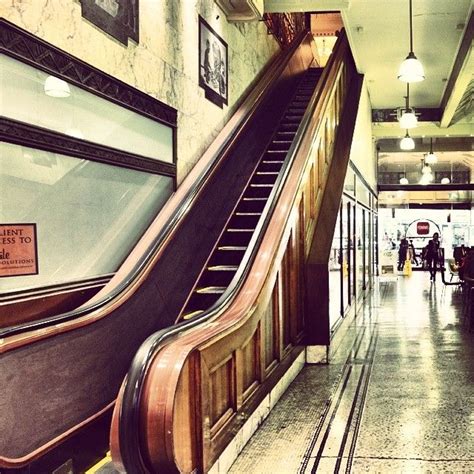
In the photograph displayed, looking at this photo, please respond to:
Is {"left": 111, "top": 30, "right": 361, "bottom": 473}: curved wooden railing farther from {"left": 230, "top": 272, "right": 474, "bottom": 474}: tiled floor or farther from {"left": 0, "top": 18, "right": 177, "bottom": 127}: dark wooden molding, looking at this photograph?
{"left": 0, "top": 18, "right": 177, "bottom": 127}: dark wooden molding

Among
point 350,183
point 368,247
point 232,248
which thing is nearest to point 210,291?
point 232,248

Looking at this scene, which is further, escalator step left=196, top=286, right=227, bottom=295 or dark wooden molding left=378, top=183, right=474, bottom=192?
dark wooden molding left=378, top=183, right=474, bottom=192

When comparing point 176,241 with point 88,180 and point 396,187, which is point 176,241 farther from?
point 396,187

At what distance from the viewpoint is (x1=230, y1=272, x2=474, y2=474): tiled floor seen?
340cm

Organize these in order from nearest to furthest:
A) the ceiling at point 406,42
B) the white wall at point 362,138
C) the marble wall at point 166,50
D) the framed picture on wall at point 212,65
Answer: the marble wall at point 166,50
the framed picture on wall at point 212,65
the ceiling at point 406,42
the white wall at point 362,138

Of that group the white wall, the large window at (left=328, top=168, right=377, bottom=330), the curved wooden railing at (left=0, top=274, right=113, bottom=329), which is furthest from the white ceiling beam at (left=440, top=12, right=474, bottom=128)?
the curved wooden railing at (left=0, top=274, right=113, bottom=329)

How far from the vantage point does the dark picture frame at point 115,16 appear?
4.37 metres

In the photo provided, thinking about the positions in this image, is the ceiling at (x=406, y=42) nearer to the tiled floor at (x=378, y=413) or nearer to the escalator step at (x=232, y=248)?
the escalator step at (x=232, y=248)

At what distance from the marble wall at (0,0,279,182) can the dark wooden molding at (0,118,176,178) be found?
0.59 m

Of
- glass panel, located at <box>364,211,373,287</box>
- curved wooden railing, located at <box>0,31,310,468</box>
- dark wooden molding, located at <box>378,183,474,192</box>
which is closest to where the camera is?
curved wooden railing, located at <box>0,31,310,468</box>

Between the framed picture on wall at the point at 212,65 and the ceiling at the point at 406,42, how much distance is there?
1.40 meters

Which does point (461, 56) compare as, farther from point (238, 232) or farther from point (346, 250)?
point (238, 232)

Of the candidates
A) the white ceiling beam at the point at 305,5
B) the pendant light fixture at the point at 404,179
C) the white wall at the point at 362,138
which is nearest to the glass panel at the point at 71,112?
the white ceiling beam at the point at 305,5

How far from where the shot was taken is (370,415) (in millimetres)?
4223
